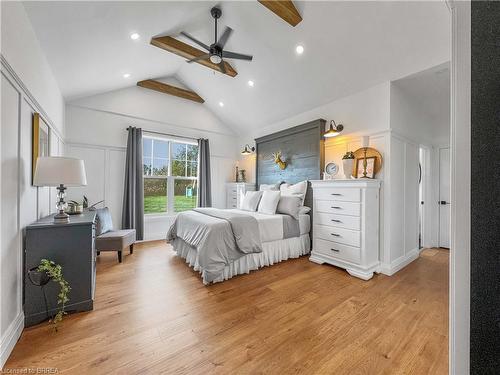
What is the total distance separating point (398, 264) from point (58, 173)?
13.8 feet

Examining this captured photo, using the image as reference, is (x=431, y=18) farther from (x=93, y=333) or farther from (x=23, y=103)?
(x=93, y=333)

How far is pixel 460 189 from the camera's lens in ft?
2.50

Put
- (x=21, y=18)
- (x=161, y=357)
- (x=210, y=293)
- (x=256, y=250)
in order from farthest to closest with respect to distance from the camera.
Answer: (x=256, y=250)
(x=210, y=293)
(x=21, y=18)
(x=161, y=357)

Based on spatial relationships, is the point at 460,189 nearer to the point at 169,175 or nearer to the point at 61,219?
the point at 61,219

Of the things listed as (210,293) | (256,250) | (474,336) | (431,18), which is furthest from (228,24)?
(474,336)

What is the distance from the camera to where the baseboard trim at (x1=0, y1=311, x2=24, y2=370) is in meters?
1.37

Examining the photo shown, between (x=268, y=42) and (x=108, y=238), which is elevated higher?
(x=268, y=42)

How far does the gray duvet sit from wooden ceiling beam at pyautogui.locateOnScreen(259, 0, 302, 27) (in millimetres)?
2572

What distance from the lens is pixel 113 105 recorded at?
425 cm

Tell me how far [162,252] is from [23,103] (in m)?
2.78

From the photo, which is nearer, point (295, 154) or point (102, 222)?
point (102, 222)

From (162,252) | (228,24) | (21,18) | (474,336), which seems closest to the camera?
(474,336)

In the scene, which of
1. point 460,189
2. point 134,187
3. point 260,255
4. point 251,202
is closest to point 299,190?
point 251,202

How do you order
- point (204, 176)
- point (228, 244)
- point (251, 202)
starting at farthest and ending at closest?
point (204, 176)
point (251, 202)
point (228, 244)
